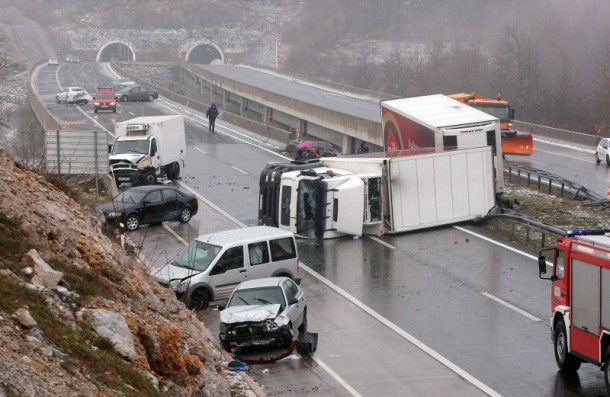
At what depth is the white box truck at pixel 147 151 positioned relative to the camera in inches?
1561

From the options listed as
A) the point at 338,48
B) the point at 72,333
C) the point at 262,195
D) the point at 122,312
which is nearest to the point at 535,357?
the point at 122,312

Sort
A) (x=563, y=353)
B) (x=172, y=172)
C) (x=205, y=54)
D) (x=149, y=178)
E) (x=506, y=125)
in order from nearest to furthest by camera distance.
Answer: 1. (x=563, y=353)
2. (x=149, y=178)
3. (x=172, y=172)
4. (x=506, y=125)
5. (x=205, y=54)

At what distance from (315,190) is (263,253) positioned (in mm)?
6450

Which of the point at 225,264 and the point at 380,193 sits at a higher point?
the point at 380,193

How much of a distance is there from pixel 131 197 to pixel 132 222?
0.85m

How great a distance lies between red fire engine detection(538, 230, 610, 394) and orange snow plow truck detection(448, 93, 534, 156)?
3270 cm

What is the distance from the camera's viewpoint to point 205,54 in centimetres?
18075

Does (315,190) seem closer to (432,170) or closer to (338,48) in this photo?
(432,170)

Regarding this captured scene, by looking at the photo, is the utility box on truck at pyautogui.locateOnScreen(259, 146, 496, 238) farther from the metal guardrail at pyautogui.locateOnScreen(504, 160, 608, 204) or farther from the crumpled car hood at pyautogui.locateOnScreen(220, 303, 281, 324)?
the crumpled car hood at pyautogui.locateOnScreen(220, 303, 281, 324)

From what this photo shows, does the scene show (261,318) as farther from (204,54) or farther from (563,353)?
(204,54)

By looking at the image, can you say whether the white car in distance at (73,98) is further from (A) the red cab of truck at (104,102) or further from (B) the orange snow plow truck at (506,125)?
(B) the orange snow plow truck at (506,125)

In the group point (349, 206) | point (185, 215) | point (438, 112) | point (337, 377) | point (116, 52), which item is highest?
point (438, 112)

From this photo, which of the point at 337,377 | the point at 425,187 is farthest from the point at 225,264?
the point at 425,187

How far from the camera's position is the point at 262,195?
3212 cm
